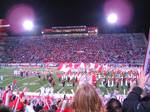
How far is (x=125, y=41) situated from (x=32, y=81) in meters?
19.7

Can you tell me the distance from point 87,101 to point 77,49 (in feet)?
145

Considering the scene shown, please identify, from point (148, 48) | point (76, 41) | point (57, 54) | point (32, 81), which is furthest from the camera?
point (76, 41)

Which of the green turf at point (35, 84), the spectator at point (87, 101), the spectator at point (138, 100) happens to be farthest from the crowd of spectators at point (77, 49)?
the spectator at point (87, 101)

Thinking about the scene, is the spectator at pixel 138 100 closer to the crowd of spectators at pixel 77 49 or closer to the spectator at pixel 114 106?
the spectator at pixel 114 106

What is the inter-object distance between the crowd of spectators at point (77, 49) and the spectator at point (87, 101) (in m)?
38.3

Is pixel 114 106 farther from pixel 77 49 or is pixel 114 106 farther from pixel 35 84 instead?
pixel 77 49

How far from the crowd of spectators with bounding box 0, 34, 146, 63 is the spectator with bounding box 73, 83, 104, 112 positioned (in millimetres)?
38342

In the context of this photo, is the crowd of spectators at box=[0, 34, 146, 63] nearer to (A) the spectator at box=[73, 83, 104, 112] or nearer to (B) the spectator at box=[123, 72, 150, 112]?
(B) the spectator at box=[123, 72, 150, 112]

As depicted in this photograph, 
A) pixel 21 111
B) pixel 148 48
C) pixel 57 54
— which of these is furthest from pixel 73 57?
pixel 148 48

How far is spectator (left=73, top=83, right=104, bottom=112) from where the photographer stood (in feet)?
8.39

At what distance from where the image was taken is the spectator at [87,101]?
256 centimetres

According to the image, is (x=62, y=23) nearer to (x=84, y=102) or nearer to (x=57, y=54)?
(x=57, y=54)

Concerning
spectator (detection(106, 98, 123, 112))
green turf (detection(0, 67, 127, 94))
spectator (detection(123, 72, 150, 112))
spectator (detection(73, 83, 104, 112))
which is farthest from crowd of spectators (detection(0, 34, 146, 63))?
spectator (detection(73, 83, 104, 112))

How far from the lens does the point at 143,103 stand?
261cm
